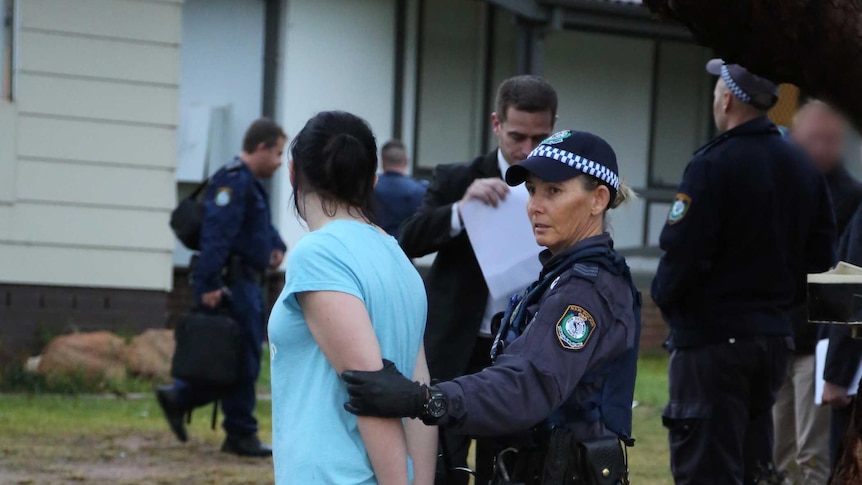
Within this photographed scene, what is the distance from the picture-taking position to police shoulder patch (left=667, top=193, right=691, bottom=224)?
5363mm

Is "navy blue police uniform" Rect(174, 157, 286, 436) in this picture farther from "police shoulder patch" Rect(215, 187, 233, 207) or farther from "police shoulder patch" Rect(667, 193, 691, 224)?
"police shoulder patch" Rect(667, 193, 691, 224)

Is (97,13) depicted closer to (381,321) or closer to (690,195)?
(690,195)

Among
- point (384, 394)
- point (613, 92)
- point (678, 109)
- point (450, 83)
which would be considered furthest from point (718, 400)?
point (678, 109)

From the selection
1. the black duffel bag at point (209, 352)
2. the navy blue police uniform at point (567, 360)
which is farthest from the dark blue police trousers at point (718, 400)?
the black duffel bag at point (209, 352)

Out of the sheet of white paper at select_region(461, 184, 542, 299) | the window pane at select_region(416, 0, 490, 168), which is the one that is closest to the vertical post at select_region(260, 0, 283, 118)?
the window pane at select_region(416, 0, 490, 168)

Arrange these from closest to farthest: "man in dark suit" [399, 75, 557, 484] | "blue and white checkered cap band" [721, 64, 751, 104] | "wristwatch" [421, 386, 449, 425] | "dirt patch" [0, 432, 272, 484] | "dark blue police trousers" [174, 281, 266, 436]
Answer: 1. "wristwatch" [421, 386, 449, 425]
2. "man in dark suit" [399, 75, 557, 484]
3. "blue and white checkered cap band" [721, 64, 751, 104]
4. "dirt patch" [0, 432, 272, 484]
5. "dark blue police trousers" [174, 281, 266, 436]

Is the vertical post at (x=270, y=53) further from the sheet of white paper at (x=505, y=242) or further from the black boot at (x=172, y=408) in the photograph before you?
the sheet of white paper at (x=505, y=242)

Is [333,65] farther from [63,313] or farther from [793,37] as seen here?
[793,37]

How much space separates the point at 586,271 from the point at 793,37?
0.76 m

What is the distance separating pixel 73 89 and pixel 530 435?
9102mm

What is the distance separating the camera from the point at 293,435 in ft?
11.2

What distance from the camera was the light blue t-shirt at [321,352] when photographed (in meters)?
3.34

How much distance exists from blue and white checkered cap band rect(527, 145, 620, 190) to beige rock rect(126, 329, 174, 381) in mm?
8543

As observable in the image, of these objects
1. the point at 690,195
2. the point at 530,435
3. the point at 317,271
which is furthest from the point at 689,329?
the point at 317,271
